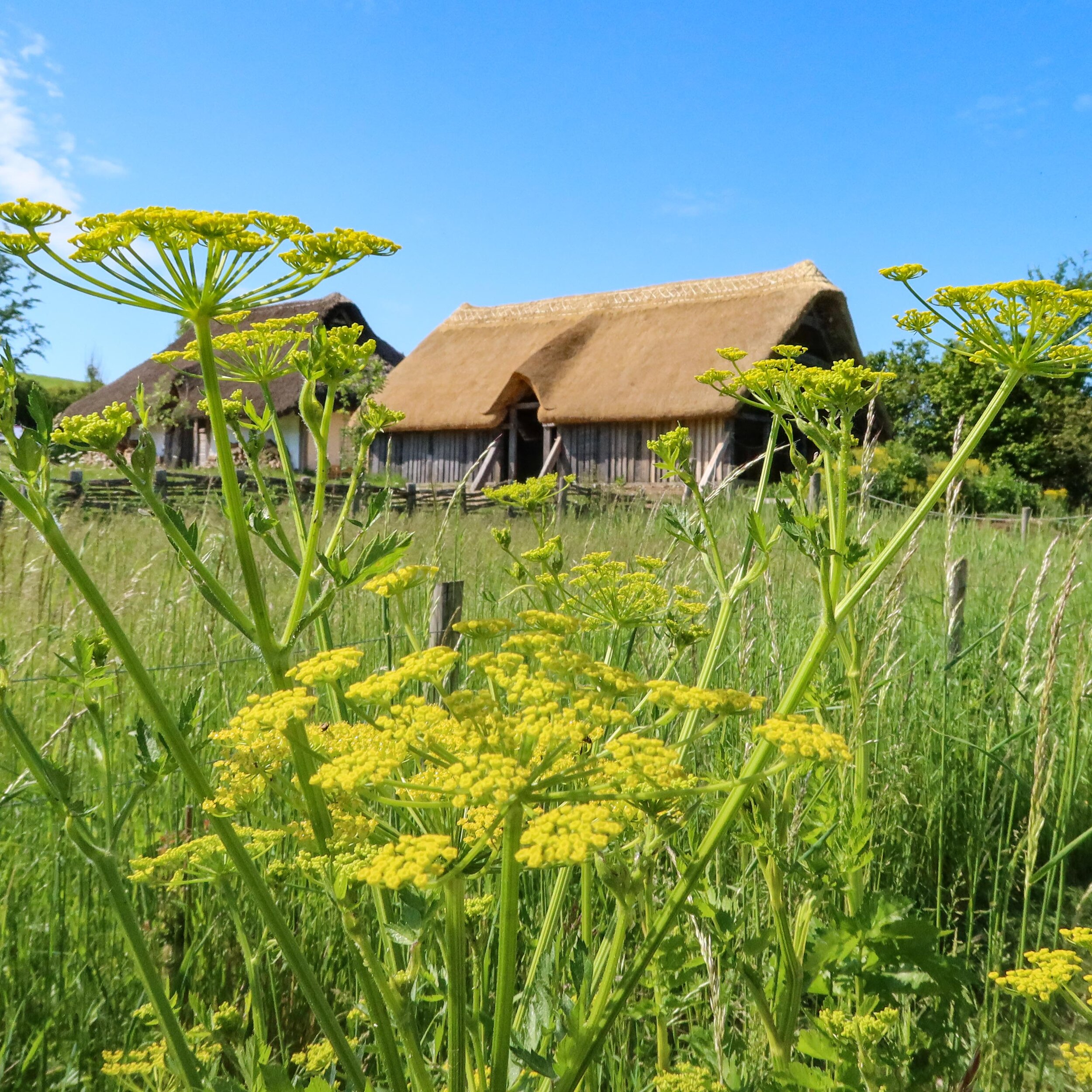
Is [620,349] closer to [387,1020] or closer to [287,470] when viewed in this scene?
[287,470]

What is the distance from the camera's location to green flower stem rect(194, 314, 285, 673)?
42.1 inches

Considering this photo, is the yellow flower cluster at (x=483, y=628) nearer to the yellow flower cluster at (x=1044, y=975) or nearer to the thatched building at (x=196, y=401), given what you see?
the yellow flower cluster at (x=1044, y=975)

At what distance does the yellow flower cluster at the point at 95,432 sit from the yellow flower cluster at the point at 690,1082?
4.33 feet

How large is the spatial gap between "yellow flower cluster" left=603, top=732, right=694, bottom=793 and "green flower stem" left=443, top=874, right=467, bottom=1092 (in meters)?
0.24

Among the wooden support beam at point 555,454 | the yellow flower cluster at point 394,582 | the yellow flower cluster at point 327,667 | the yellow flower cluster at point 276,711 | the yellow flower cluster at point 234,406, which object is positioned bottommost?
the yellow flower cluster at point 276,711

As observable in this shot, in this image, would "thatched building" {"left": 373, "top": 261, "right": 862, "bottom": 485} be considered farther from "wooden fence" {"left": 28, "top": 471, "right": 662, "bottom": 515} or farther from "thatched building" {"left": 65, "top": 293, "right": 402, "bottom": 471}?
"thatched building" {"left": 65, "top": 293, "right": 402, "bottom": 471}

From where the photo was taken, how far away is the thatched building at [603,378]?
68.5ft

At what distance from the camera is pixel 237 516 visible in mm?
1082

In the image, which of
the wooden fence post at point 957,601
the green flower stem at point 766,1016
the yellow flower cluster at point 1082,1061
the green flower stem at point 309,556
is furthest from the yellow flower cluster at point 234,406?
the wooden fence post at point 957,601

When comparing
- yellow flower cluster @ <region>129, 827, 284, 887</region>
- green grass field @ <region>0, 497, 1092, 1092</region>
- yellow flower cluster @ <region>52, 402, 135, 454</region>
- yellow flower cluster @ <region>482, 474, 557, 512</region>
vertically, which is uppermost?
yellow flower cluster @ <region>52, 402, 135, 454</region>

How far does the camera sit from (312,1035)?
221 cm

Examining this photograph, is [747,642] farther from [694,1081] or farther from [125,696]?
[125,696]

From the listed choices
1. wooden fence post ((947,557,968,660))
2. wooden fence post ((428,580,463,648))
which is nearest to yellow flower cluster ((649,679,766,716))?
wooden fence post ((428,580,463,648))

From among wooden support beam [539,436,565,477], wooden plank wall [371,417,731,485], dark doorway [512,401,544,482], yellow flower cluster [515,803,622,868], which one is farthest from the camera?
dark doorway [512,401,544,482]
